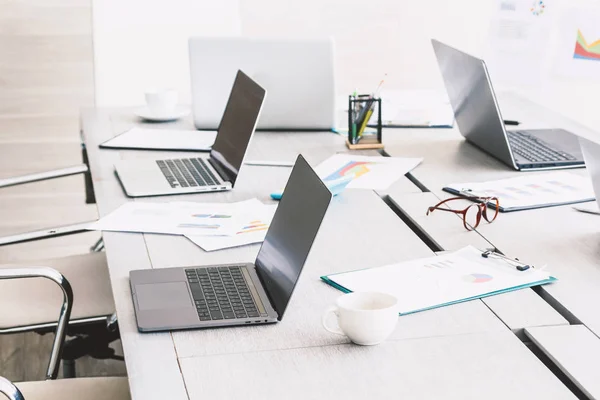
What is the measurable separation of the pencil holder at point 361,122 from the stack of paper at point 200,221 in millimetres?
627

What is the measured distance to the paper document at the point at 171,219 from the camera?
2010 mm

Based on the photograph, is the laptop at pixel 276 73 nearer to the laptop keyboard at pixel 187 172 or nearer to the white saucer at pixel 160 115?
the white saucer at pixel 160 115

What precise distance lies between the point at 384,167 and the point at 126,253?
3.09 feet

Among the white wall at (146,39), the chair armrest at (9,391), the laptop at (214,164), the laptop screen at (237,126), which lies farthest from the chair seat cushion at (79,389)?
the white wall at (146,39)

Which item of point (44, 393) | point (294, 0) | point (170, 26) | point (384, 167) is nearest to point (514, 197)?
point (384, 167)

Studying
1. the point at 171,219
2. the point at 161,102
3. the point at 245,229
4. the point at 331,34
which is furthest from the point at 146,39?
the point at 245,229

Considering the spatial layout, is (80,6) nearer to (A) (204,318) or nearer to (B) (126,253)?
(B) (126,253)

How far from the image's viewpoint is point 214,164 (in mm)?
2555

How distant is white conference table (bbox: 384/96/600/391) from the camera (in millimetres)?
1590

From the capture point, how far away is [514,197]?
2236 mm

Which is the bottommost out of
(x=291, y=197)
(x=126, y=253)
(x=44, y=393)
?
(x=44, y=393)

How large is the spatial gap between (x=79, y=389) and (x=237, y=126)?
940 mm

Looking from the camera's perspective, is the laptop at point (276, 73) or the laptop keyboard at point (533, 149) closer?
the laptop keyboard at point (533, 149)

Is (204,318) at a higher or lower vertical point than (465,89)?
lower
